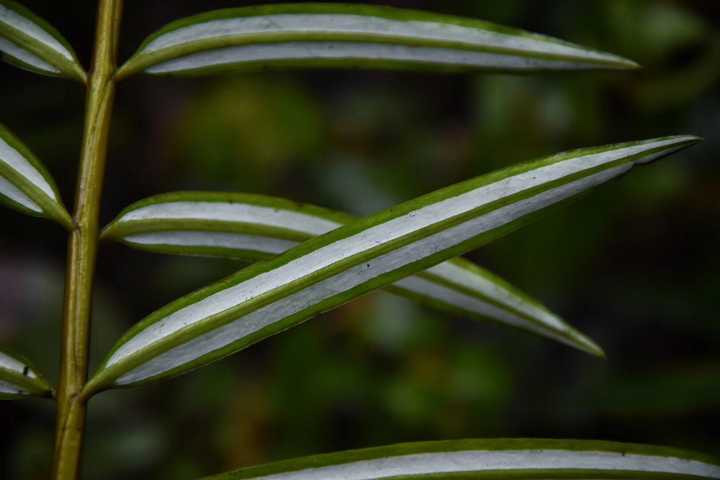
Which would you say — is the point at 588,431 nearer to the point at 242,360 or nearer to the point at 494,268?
the point at 494,268

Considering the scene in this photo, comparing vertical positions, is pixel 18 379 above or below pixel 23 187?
below

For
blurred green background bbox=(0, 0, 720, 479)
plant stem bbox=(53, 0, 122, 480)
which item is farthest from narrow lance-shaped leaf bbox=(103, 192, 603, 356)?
blurred green background bbox=(0, 0, 720, 479)

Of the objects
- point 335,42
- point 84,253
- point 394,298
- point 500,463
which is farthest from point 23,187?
point 394,298

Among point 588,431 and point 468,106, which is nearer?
point 588,431

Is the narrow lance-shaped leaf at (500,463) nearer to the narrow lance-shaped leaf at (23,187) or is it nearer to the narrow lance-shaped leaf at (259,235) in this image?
the narrow lance-shaped leaf at (259,235)

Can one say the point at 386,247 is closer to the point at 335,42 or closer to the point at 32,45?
the point at 335,42

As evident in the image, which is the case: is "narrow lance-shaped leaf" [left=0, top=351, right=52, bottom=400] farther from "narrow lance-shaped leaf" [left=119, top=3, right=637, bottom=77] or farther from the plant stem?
"narrow lance-shaped leaf" [left=119, top=3, right=637, bottom=77]

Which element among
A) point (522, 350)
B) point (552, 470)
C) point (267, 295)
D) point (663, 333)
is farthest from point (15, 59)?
point (663, 333)
